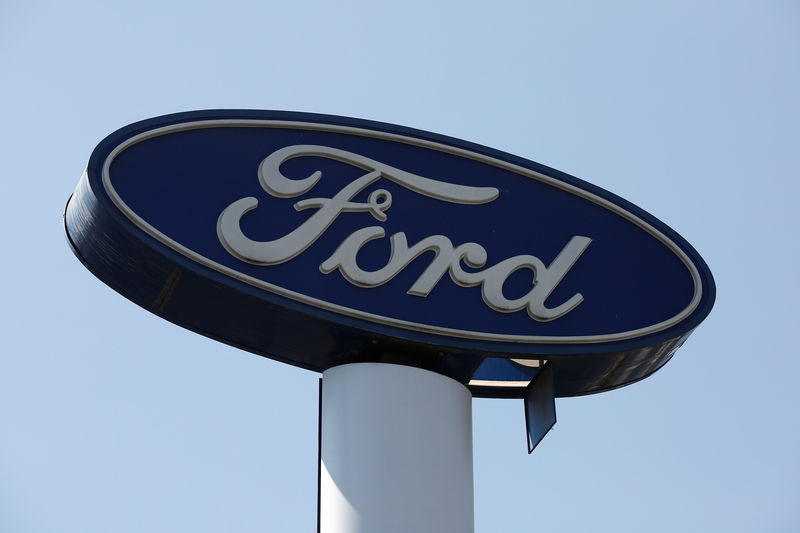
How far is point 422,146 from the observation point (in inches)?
441

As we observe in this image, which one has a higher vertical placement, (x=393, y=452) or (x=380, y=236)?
(x=380, y=236)

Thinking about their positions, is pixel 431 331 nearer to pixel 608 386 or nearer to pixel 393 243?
pixel 393 243

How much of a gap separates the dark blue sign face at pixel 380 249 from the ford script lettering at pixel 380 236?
0.01 meters

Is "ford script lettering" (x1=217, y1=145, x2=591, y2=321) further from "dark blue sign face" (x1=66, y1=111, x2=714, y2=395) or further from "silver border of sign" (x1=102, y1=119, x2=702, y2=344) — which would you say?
"silver border of sign" (x1=102, y1=119, x2=702, y2=344)

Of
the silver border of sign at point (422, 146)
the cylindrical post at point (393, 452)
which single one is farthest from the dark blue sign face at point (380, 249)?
the cylindrical post at point (393, 452)

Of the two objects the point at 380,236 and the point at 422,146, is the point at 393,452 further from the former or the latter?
the point at 422,146

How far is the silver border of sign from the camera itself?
31.6ft

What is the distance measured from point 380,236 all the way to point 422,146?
1048 millimetres

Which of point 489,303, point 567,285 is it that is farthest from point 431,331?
point 567,285

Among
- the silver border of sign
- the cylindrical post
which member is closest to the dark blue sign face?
the silver border of sign

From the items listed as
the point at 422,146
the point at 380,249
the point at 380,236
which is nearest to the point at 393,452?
the point at 380,249

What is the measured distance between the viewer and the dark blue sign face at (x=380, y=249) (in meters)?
9.80

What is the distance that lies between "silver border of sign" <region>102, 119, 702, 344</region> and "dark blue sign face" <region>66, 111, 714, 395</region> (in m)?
0.01

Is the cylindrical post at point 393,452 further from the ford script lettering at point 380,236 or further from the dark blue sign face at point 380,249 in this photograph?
the ford script lettering at point 380,236
